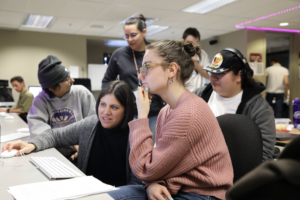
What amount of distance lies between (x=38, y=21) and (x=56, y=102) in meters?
4.75

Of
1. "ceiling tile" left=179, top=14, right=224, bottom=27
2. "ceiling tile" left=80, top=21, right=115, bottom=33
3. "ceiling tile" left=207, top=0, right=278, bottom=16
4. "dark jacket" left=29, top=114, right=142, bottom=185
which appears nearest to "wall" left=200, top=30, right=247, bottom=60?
"ceiling tile" left=179, top=14, right=224, bottom=27

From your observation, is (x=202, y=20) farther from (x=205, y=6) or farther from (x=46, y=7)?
(x=46, y=7)

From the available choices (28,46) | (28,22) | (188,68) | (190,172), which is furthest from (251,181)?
(28,46)

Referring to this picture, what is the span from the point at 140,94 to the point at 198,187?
49 centimetres

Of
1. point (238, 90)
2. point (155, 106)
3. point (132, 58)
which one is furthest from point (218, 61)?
point (132, 58)

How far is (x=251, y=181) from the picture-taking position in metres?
0.25

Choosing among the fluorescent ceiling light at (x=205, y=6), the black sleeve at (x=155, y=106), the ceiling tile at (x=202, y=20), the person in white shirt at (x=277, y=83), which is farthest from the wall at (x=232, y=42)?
the black sleeve at (x=155, y=106)

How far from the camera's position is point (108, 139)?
1.58 metres

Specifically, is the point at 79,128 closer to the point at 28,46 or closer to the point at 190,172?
the point at 190,172

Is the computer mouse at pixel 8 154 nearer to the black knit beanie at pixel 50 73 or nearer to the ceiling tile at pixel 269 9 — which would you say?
the black knit beanie at pixel 50 73

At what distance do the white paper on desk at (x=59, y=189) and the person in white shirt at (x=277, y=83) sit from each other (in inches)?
245

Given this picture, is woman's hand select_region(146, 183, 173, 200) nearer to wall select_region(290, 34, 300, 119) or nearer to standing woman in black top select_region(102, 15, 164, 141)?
standing woman in black top select_region(102, 15, 164, 141)

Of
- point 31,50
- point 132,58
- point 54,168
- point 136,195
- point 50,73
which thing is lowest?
point 136,195

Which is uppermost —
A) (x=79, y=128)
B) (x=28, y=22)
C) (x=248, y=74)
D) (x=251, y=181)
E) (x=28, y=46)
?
(x=28, y=22)
